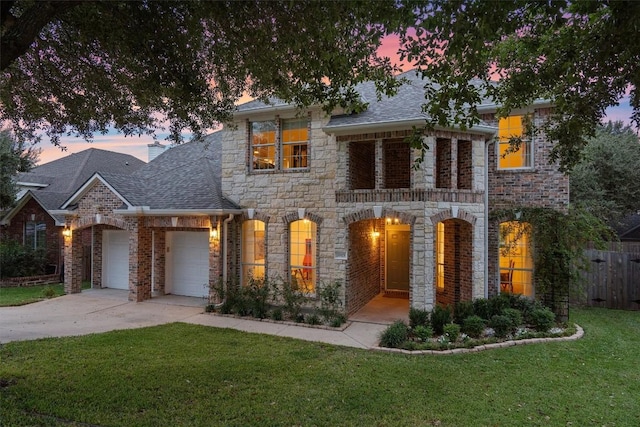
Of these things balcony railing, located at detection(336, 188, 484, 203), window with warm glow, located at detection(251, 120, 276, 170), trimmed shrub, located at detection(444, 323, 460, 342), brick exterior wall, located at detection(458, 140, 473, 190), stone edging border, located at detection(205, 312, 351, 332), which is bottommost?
stone edging border, located at detection(205, 312, 351, 332)

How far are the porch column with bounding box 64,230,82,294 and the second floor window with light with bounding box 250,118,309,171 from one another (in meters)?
7.21

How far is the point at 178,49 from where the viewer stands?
638 centimetres

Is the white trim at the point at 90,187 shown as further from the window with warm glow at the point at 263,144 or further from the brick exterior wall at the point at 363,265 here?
the brick exterior wall at the point at 363,265

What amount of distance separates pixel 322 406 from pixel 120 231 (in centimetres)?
1208

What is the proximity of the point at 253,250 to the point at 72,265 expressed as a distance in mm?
6773

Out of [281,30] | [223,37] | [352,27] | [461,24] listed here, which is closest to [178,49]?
[223,37]

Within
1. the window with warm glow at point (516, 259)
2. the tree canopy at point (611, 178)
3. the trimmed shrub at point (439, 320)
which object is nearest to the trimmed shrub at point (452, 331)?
the trimmed shrub at point (439, 320)

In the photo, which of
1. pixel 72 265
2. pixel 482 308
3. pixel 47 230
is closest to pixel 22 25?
pixel 482 308

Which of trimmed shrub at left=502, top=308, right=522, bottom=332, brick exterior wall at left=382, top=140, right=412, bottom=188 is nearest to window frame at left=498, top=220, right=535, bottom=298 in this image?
trimmed shrub at left=502, top=308, right=522, bottom=332

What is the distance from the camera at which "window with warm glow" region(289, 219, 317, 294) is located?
1125cm

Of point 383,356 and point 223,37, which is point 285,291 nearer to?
point 383,356

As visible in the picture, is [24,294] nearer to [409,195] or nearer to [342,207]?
[342,207]

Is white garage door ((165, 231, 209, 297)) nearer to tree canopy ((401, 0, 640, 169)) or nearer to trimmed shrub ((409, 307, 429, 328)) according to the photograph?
trimmed shrub ((409, 307, 429, 328))

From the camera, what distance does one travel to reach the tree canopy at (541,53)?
3898 millimetres
